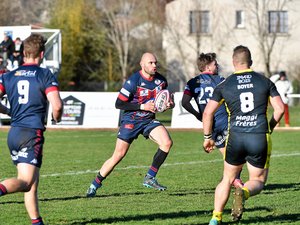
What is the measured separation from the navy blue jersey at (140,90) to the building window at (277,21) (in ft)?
142

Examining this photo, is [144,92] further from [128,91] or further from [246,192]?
[246,192]

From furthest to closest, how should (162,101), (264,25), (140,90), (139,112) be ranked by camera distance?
(264,25)
(139,112)
(140,90)
(162,101)

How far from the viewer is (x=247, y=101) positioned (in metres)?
8.56

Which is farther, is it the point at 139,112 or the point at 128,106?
the point at 139,112

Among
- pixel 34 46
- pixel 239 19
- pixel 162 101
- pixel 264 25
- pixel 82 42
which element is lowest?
pixel 162 101

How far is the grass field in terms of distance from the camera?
31.1 ft

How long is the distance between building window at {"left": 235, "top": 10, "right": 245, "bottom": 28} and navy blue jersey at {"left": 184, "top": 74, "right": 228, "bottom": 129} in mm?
43325

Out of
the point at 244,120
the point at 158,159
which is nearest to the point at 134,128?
the point at 158,159

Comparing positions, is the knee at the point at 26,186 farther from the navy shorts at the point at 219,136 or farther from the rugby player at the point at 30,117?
the navy shorts at the point at 219,136

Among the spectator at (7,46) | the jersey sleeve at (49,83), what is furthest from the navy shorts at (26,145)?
the spectator at (7,46)

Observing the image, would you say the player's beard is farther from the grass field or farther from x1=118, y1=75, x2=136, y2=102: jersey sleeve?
the grass field

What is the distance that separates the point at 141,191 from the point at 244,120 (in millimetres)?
3680

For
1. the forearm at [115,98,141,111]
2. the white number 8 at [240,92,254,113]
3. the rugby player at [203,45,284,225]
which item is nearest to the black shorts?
the rugby player at [203,45,284,225]

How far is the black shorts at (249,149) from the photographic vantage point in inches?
336
